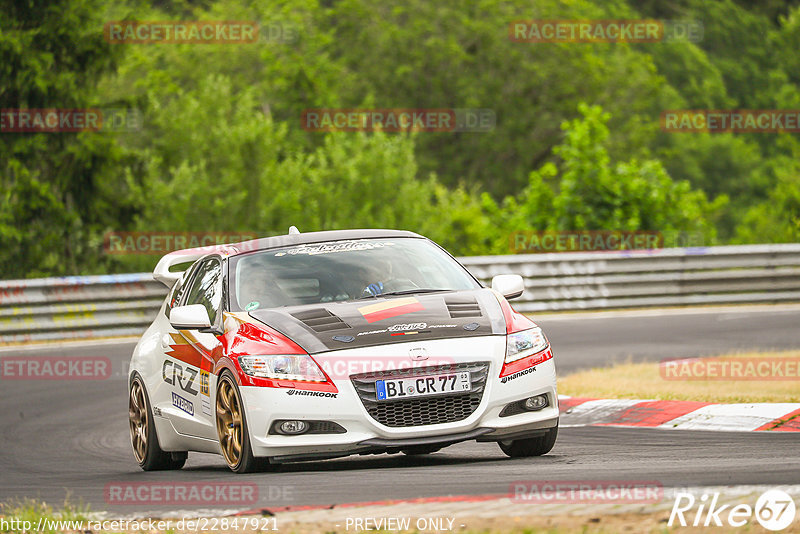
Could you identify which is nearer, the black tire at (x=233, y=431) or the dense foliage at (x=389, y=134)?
the black tire at (x=233, y=431)

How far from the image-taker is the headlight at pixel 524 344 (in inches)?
300

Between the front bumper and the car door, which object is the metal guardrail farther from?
the front bumper

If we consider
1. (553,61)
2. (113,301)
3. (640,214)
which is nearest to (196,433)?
(113,301)

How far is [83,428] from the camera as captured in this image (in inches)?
455

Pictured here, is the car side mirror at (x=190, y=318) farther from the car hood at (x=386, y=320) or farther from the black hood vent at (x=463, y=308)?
the black hood vent at (x=463, y=308)

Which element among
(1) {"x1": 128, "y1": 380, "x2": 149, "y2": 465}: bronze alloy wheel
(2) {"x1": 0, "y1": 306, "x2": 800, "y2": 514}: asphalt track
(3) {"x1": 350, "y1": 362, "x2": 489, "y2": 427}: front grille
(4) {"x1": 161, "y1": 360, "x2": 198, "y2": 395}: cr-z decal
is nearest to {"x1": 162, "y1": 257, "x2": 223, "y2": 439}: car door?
(4) {"x1": 161, "y1": 360, "x2": 198, "y2": 395}: cr-z decal

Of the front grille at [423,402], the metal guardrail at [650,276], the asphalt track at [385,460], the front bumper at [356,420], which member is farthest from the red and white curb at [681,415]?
the metal guardrail at [650,276]

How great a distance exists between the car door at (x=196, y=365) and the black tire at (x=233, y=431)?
0.43 feet

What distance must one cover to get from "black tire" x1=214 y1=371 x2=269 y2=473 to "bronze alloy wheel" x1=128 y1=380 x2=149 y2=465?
1.44 meters

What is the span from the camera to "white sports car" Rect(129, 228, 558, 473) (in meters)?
7.27

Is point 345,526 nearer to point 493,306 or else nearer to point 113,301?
point 493,306

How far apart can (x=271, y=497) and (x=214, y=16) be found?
186 feet

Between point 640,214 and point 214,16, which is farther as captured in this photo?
point 214,16

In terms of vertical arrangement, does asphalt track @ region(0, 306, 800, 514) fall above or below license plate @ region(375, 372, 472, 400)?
below
